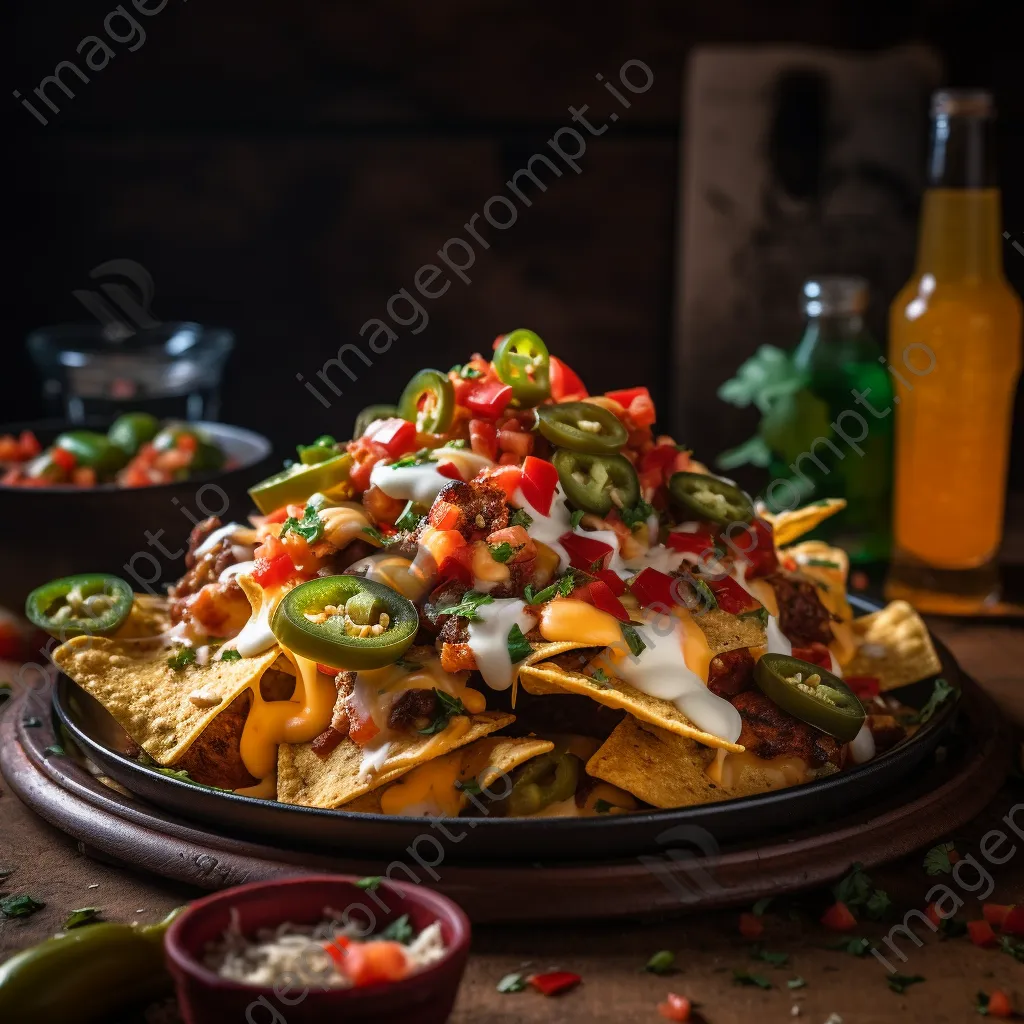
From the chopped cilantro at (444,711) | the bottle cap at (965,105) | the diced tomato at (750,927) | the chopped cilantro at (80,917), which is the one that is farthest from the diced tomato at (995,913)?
the bottle cap at (965,105)

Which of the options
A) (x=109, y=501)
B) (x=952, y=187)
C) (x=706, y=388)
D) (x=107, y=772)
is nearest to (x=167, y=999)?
(x=107, y=772)

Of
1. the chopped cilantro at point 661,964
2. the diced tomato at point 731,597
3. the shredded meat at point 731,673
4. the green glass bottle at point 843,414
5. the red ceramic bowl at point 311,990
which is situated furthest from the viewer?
the green glass bottle at point 843,414

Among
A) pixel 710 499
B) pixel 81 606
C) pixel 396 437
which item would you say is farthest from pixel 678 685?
pixel 81 606

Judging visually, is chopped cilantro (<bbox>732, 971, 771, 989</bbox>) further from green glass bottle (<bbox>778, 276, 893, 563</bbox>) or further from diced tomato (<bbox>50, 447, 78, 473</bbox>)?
diced tomato (<bbox>50, 447, 78, 473</bbox>)

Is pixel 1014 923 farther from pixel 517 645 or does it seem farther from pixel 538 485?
pixel 538 485

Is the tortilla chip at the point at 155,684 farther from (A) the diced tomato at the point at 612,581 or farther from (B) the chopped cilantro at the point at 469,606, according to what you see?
(A) the diced tomato at the point at 612,581

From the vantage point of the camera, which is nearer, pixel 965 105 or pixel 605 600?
pixel 605 600
